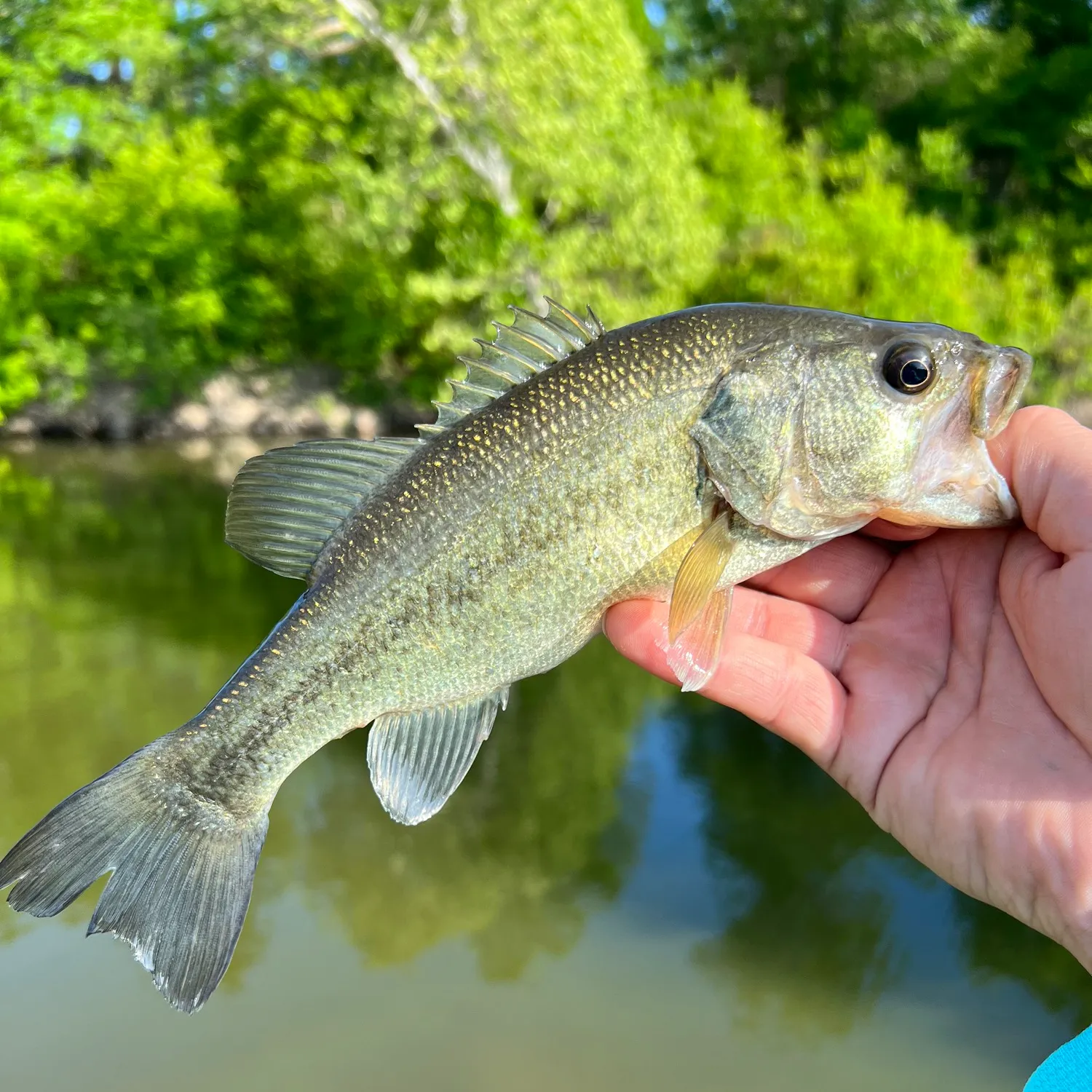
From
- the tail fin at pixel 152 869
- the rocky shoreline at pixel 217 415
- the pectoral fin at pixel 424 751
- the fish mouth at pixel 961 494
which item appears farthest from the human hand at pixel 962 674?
the rocky shoreline at pixel 217 415

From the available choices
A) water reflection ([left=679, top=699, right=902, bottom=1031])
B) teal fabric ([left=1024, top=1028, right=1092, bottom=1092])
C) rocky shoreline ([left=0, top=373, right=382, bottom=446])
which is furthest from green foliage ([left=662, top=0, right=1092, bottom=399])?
teal fabric ([left=1024, top=1028, right=1092, bottom=1092])

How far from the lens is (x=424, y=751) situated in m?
2.41

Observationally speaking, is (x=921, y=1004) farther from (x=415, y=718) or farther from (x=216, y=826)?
(x=216, y=826)

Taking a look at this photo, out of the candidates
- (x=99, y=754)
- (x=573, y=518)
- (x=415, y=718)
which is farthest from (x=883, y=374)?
(x=99, y=754)

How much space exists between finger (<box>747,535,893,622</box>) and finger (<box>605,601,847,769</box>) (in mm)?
277

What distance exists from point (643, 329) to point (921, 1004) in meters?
4.06

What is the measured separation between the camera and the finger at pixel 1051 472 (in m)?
2.13

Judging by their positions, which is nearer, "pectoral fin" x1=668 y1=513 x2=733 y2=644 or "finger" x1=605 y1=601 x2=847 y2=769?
"pectoral fin" x1=668 y1=513 x2=733 y2=644

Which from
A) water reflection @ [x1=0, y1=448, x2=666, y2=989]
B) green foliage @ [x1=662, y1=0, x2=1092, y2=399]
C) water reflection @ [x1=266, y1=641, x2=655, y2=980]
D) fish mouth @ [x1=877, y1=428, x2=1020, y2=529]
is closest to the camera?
fish mouth @ [x1=877, y1=428, x2=1020, y2=529]

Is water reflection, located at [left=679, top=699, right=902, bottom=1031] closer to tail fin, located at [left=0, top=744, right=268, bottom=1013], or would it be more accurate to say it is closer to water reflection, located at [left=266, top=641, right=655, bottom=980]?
water reflection, located at [left=266, top=641, right=655, bottom=980]

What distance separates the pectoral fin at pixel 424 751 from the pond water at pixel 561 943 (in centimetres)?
241

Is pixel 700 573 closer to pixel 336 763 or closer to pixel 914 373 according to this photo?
pixel 914 373

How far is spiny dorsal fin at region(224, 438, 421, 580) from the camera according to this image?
2.38 metres

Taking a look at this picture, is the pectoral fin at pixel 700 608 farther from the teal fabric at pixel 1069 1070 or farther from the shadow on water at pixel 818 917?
the shadow on water at pixel 818 917
